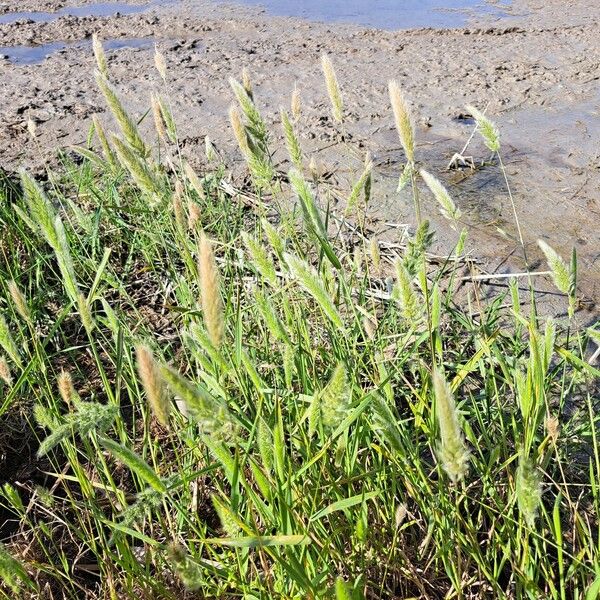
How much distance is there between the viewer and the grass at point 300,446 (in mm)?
Answer: 910

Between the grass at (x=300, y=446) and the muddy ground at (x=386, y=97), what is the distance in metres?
0.59

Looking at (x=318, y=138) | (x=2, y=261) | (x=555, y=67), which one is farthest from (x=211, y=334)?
(x=555, y=67)

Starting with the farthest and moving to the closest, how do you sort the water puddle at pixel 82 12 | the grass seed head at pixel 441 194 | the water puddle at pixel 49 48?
1. the water puddle at pixel 82 12
2. the water puddle at pixel 49 48
3. the grass seed head at pixel 441 194

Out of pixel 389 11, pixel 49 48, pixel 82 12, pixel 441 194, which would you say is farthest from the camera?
pixel 82 12

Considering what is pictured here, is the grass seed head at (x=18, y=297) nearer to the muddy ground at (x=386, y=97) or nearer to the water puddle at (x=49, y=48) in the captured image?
the muddy ground at (x=386, y=97)

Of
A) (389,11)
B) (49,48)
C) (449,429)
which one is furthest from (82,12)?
(449,429)

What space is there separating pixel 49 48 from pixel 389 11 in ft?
8.31

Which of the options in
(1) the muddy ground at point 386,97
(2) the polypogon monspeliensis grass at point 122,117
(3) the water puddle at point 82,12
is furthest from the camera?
(3) the water puddle at point 82,12

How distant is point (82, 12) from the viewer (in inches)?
234

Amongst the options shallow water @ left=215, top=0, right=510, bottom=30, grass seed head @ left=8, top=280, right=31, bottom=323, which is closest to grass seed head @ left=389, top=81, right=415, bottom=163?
grass seed head @ left=8, top=280, right=31, bottom=323

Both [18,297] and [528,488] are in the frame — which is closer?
[528,488]

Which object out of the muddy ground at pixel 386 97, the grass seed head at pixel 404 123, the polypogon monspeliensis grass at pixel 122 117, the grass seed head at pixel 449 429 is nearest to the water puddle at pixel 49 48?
the muddy ground at pixel 386 97

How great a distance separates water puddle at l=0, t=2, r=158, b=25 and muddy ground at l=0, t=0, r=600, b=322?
0.25 metres

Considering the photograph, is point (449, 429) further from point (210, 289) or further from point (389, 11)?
point (389, 11)
